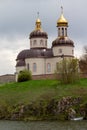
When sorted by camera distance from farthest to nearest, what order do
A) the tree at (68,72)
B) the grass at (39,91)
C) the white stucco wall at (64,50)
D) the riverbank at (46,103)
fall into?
the white stucco wall at (64,50) → the tree at (68,72) → the grass at (39,91) → the riverbank at (46,103)

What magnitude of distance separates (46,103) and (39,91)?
8477 mm

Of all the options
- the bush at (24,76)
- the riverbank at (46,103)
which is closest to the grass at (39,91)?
the riverbank at (46,103)

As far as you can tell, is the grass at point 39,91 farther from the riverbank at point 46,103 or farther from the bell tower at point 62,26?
the bell tower at point 62,26

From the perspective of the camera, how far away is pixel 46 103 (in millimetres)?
56688

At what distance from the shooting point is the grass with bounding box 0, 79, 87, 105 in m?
59.7

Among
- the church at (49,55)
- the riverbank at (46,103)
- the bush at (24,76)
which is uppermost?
the church at (49,55)

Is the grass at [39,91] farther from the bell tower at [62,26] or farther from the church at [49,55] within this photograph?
the bell tower at [62,26]

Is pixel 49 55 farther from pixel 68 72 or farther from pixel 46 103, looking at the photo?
pixel 46 103

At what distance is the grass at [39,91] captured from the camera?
5972 cm

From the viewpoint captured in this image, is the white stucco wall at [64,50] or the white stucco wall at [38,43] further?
the white stucco wall at [38,43]

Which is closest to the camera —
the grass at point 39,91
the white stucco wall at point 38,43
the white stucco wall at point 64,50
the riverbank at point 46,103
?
the riverbank at point 46,103

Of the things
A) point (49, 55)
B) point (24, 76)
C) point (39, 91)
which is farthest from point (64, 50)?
point (39, 91)

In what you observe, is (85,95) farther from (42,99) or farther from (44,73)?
(44,73)

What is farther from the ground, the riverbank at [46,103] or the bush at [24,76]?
the bush at [24,76]
